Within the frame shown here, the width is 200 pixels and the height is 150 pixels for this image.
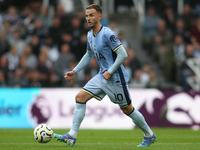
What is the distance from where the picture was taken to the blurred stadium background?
47.8 feet

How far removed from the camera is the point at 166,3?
65.7ft

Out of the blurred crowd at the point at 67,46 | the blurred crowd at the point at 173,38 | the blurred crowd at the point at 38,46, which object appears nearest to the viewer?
the blurred crowd at the point at 38,46

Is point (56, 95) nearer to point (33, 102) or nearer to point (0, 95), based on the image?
point (33, 102)

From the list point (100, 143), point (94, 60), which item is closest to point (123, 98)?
point (100, 143)

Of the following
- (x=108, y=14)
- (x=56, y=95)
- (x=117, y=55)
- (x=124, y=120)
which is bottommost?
(x=124, y=120)

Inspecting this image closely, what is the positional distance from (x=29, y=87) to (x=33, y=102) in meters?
0.79

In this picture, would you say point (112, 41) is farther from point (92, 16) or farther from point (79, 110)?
point (79, 110)

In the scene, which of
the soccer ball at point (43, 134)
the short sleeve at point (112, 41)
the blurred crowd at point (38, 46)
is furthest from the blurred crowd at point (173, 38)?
the soccer ball at point (43, 134)

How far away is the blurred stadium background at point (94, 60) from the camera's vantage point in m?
14.6

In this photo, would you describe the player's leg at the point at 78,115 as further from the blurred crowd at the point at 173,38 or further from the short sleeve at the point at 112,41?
the blurred crowd at the point at 173,38

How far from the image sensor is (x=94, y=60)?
51.8 feet

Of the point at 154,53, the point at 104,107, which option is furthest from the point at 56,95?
the point at 154,53

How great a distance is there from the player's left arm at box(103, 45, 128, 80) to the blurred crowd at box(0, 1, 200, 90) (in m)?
7.99

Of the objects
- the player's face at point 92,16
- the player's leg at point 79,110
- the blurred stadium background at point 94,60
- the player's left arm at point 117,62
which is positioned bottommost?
the blurred stadium background at point 94,60
